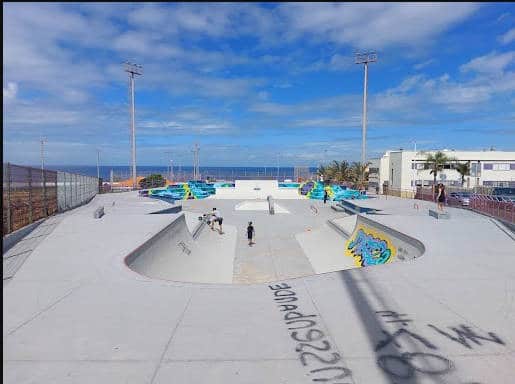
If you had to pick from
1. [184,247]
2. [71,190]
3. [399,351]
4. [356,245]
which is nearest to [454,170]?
[356,245]

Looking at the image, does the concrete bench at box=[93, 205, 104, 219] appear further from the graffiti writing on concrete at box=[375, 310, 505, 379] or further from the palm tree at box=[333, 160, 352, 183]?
the palm tree at box=[333, 160, 352, 183]

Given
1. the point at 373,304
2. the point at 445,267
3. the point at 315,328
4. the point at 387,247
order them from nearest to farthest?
the point at 315,328
the point at 373,304
the point at 445,267
the point at 387,247

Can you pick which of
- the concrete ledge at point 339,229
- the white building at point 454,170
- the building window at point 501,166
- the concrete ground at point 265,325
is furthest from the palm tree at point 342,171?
the concrete ground at point 265,325

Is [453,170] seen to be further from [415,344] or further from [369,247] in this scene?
[415,344]

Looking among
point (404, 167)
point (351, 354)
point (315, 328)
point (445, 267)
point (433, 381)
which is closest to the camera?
point (433, 381)

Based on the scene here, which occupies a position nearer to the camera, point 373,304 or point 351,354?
point 351,354

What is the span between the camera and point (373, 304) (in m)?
6.95

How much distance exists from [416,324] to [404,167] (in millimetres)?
63929

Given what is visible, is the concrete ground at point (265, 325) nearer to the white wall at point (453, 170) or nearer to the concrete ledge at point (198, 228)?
the concrete ledge at point (198, 228)

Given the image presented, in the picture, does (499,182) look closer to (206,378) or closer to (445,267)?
(445,267)

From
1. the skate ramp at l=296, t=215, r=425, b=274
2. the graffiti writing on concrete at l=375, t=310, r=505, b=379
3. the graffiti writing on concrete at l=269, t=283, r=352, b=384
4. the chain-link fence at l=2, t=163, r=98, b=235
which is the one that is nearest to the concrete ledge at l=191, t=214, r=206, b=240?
the skate ramp at l=296, t=215, r=425, b=274

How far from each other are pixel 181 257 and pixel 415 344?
10708 mm

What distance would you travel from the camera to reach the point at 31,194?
46.2ft

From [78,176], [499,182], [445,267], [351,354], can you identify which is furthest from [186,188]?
[499,182]
